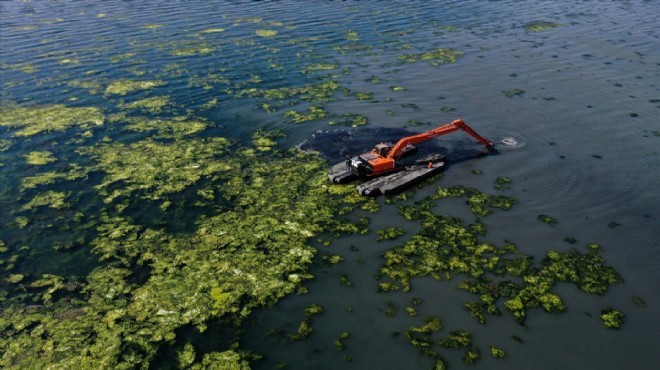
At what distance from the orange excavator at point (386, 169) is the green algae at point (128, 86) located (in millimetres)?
21709

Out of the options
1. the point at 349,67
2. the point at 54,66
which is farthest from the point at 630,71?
the point at 54,66

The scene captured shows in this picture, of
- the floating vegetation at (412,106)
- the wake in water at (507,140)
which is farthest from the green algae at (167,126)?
the wake in water at (507,140)

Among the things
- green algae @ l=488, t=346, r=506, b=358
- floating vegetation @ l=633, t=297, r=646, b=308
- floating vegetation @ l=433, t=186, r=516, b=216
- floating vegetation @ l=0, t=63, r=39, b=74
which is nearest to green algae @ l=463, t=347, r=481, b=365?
green algae @ l=488, t=346, r=506, b=358

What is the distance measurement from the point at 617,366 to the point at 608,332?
4.34ft

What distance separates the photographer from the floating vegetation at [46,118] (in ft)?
97.1

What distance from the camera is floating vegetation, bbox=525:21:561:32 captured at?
47094 millimetres

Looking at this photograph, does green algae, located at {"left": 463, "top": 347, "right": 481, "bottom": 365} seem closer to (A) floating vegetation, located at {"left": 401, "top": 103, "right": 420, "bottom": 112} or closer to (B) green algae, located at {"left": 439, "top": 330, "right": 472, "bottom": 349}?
(B) green algae, located at {"left": 439, "top": 330, "right": 472, "bottom": 349}

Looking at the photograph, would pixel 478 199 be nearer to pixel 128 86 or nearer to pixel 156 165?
pixel 156 165

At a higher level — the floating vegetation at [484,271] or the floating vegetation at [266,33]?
the floating vegetation at [266,33]

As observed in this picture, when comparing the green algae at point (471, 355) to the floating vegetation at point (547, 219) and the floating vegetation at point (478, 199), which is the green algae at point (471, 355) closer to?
the floating vegetation at point (478, 199)

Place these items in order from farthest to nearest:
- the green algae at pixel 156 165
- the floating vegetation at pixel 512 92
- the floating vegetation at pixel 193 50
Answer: the floating vegetation at pixel 193 50, the floating vegetation at pixel 512 92, the green algae at pixel 156 165

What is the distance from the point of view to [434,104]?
31344 mm

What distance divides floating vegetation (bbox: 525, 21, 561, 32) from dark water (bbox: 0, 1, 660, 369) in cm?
90

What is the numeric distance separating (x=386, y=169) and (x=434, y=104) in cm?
1112
